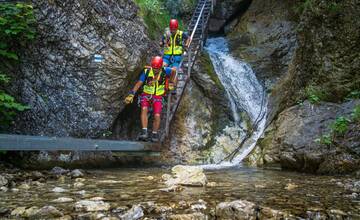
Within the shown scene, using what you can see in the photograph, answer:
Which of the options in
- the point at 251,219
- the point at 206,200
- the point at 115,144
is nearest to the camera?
the point at 251,219

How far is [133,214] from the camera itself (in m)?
3.81

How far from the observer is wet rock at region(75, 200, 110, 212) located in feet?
13.1

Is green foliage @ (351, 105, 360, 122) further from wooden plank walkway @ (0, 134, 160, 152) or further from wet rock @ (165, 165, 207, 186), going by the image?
wooden plank walkway @ (0, 134, 160, 152)

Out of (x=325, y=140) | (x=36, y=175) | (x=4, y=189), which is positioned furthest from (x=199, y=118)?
(x=4, y=189)

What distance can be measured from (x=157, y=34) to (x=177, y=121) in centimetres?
289

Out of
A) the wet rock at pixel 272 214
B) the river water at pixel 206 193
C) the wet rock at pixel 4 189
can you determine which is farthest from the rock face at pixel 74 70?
the wet rock at pixel 272 214

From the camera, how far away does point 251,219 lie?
3727mm

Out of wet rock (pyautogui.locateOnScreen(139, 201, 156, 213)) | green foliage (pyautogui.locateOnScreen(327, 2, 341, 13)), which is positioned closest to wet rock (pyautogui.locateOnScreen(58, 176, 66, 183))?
wet rock (pyautogui.locateOnScreen(139, 201, 156, 213))

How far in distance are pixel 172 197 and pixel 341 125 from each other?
4.07 m

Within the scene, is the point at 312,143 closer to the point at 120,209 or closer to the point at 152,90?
the point at 152,90

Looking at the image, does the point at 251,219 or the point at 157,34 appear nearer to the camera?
the point at 251,219

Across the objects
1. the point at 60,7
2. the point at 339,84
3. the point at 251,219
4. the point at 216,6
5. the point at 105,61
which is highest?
the point at 216,6

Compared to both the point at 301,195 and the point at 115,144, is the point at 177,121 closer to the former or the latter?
the point at 115,144

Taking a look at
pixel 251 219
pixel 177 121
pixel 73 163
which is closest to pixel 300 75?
pixel 177 121
